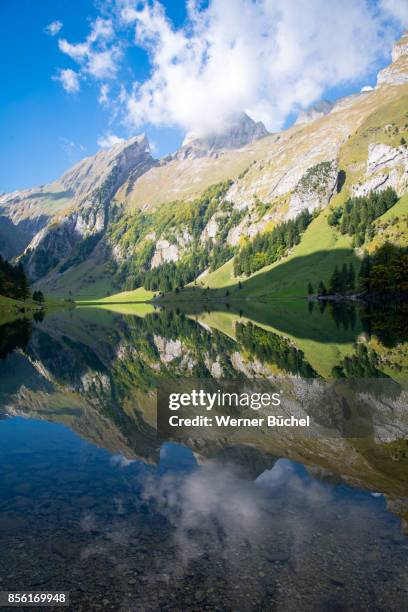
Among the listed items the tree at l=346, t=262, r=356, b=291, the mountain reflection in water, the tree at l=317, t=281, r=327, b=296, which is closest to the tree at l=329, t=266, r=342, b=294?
the tree at l=346, t=262, r=356, b=291

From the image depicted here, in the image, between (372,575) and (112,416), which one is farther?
(112,416)

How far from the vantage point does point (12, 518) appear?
11.1 metres

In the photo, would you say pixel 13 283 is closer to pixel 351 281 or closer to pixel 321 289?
pixel 321 289

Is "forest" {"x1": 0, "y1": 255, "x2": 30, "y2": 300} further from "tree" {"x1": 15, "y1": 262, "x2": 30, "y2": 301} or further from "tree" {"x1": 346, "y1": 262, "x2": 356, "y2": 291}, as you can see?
"tree" {"x1": 346, "y1": 262, "x2": 356, "y2": 291}

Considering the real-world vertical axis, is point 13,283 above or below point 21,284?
above

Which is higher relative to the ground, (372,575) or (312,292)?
(312,292)

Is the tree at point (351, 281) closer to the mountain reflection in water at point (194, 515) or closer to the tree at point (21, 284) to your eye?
the tree at point (21, 284)

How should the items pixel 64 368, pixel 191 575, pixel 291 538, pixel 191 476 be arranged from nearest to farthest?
pixel 191 575
pixel 291 538
pixel 191 476
pixel 64 368

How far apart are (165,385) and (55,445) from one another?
1098 cm

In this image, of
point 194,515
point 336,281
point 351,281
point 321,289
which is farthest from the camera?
point 321,289

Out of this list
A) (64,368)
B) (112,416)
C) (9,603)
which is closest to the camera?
(9,603)

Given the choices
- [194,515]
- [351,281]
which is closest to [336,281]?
[351,281]

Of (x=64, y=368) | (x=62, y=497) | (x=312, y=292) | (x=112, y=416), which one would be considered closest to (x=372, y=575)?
(x=62, y=497)

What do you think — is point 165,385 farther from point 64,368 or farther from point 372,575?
point 372,575
